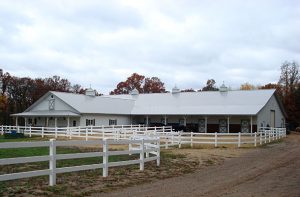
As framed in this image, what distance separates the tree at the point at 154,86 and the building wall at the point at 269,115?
149 ft

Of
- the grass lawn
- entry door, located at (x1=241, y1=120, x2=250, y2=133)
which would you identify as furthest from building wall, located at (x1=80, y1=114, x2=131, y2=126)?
the grass lawn

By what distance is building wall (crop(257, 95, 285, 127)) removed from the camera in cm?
4620

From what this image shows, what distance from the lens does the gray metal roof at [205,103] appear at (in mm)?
46844

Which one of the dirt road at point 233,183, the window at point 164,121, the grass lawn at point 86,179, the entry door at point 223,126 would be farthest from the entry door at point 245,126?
the grass lawn at point 86,179

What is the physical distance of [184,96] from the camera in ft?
182

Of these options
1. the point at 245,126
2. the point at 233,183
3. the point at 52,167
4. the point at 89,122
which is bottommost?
the point at 233,183

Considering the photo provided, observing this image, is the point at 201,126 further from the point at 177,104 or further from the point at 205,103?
the point at 177,104

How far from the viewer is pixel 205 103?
51.2m

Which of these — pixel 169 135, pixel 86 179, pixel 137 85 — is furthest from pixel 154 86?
pixel 86 179

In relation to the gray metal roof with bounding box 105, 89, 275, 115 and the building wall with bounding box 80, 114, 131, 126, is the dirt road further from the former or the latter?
the building wall with bounding box 80, 114, 131, 126

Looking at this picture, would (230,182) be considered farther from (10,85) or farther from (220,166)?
(10,85)

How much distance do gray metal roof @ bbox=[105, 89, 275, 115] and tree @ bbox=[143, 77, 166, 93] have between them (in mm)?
39347

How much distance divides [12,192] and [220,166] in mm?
9589

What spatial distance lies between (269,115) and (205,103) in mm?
7814
